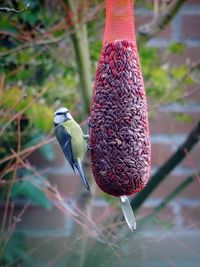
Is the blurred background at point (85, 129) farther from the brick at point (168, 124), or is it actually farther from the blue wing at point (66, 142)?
the blue wing at point (66, 142)

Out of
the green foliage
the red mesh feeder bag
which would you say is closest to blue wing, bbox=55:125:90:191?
the red mesh feeder bag

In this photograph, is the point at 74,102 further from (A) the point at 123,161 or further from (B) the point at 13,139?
(A) the point at 123,161

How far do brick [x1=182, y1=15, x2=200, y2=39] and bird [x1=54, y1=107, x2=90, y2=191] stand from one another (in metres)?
1.37

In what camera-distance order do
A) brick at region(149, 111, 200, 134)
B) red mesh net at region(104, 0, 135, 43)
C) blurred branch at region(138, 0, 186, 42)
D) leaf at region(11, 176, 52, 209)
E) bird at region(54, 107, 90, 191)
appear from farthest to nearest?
brick at region(149, 111, 200, 134) → leaf at region(11, 176, 52, 209) → blurred branch at region(138, 0, 186, 42) → bird at region(54, 107, 90, 191) → red mesh net at region(104, 0, 135, 43)

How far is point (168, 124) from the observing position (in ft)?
9.93

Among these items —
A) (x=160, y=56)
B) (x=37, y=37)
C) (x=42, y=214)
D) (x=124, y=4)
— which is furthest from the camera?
(x=42, y=214)

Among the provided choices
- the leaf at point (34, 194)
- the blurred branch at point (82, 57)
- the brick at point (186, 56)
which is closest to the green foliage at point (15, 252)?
the leaf at point (34, 194)

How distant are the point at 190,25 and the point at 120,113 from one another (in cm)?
147

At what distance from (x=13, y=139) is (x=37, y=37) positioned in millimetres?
353

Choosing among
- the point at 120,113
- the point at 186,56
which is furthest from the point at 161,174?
the point at 120,113

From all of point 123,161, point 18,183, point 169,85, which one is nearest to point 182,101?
point 169,85

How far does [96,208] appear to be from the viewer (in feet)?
9.79

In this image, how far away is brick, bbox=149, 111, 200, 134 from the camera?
117 inches

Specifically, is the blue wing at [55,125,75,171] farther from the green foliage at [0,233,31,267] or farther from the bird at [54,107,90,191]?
the green foliage at [0,233,31,267]
